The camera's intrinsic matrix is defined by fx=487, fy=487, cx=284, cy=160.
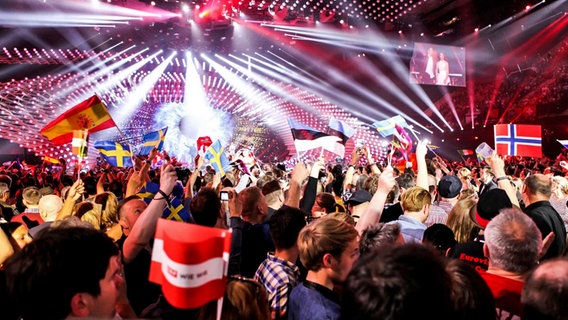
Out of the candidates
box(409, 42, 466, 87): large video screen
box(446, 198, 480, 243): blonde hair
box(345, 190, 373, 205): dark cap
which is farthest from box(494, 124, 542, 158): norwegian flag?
box(409, 42, 466, 87): large video screen

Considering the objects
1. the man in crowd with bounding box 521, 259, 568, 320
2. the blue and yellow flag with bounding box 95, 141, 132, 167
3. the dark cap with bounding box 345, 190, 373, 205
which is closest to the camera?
the man in crowd with bounding box 521, 259, 568, 320

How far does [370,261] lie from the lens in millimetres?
1475

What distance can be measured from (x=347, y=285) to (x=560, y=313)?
719 mm

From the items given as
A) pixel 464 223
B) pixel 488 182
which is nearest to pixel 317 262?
pixel 464 223

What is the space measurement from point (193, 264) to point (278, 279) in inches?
46.3

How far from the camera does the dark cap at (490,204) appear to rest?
11.9 feet

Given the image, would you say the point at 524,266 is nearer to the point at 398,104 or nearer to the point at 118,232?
the point at 118,232

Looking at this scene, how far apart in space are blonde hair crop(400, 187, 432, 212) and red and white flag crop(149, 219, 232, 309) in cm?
250

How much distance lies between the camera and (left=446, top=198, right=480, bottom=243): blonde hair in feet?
13.4

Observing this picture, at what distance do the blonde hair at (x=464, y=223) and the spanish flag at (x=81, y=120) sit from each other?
202 inches

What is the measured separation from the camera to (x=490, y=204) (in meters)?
3.64

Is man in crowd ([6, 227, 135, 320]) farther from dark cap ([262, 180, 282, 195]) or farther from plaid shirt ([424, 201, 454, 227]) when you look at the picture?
plaid shirt ([424, 201, 454, 227])

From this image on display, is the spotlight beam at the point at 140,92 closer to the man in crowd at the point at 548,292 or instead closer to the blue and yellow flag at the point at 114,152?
Result: the blue and yellow flag at the point at 114,152

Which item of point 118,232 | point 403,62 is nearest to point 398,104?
point 403,62
